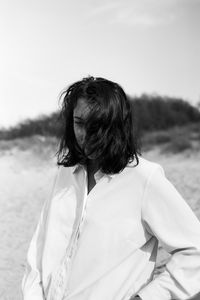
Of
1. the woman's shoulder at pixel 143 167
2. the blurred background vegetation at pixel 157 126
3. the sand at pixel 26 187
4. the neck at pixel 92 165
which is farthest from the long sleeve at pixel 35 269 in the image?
the blurred background vegetation at pixel 157 126

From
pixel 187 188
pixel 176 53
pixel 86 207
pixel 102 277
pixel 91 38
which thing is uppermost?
pixel 91 38

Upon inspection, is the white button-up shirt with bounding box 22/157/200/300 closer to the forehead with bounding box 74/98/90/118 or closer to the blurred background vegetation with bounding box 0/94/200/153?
the forehead with bounding box 74/98/90/118

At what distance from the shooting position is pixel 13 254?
3.61 meters

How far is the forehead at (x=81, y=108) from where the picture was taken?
0.86m

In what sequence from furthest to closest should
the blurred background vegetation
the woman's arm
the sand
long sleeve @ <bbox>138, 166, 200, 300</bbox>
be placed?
the blurred background vegetation → the sand → the woman's arm → long sleeve @ <bbox>138, 166, 200, 300</bbox>

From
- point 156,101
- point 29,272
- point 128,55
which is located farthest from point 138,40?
point 29,272

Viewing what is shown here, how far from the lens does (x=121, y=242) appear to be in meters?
0.84

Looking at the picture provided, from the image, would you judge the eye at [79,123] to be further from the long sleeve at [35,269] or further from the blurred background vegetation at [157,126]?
the blurred background vegetation at [157,126]

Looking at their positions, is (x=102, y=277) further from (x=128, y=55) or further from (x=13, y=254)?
(x=128, y=55)

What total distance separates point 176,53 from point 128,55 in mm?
440

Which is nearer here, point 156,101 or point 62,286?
point 62,286

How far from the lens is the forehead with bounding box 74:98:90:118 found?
2.83ft

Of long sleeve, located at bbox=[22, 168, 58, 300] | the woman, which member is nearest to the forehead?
the woman

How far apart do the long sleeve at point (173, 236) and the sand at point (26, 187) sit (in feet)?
8.86
